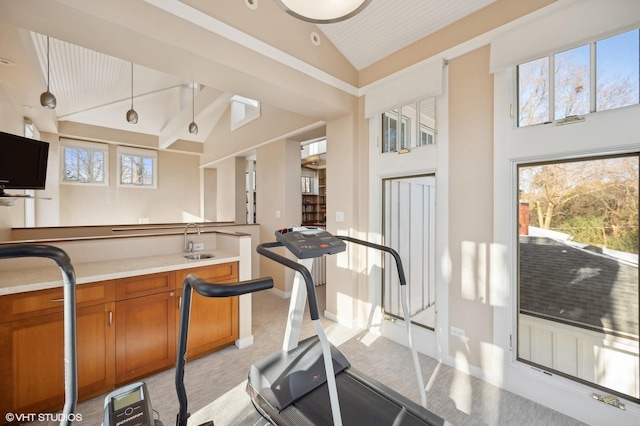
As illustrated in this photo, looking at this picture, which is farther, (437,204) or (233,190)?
(233,190)

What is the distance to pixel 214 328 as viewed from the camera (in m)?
2.67

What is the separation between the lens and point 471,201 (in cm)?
242

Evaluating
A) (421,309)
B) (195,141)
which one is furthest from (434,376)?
(195,141)

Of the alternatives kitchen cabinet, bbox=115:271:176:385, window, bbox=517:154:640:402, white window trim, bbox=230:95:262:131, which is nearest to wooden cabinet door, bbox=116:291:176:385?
kitchen cabinet, bbox=115:271:176:385

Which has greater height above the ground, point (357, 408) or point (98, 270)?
point (98, 270)

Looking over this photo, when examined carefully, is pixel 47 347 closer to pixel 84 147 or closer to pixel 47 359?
pixel 47 359

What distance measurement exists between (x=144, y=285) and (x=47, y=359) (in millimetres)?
698

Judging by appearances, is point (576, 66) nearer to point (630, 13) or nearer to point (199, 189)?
point (630, 13)

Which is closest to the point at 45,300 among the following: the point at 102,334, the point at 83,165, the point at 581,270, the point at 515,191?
the point at 102,334

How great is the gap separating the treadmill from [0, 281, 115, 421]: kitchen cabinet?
3.97 ft

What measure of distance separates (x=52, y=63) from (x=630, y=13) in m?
6.44

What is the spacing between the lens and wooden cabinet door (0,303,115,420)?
5.74 feet

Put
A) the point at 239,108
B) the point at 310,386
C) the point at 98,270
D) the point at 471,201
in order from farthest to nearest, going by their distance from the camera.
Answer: the point at 239,108, the point at 471,201, the point at 98,270, the point at 310,386

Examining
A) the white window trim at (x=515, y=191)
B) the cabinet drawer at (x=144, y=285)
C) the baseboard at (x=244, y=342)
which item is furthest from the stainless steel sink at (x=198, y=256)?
the white window trim at (x=515, y=191)
